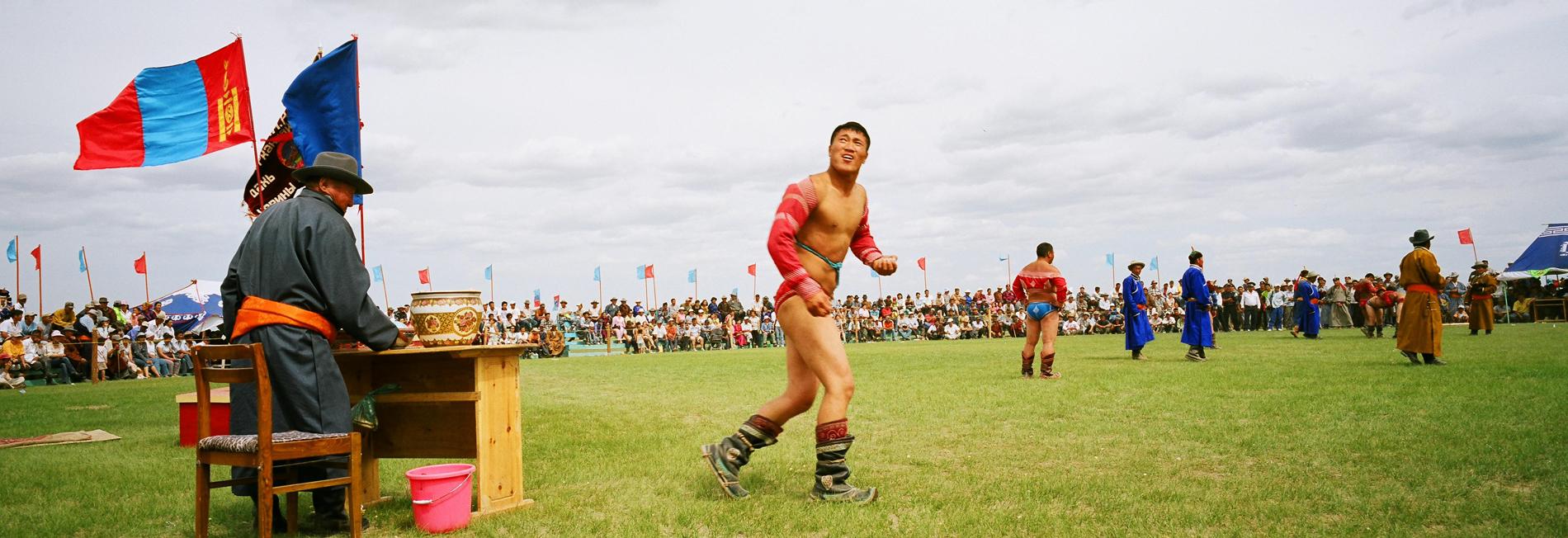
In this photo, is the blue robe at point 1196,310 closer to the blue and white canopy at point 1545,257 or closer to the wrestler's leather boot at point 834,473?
the wrestler's leather boot at point 834,473

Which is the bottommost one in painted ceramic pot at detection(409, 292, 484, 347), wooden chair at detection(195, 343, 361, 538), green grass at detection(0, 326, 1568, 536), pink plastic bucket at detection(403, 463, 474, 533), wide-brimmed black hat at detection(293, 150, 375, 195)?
green grass at detection(0, 326, 1568, 536)

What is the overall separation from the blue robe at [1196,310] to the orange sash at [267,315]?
14037 millimetres

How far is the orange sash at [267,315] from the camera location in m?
4.55

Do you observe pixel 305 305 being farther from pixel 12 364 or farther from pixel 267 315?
pixel 12 364

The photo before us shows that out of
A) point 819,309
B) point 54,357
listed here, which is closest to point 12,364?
point 54,357

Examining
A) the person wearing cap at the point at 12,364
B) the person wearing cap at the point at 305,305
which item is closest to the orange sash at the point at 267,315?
the person wearing cap at the point at 305,305

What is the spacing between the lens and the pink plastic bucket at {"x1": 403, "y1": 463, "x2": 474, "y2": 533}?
461cm

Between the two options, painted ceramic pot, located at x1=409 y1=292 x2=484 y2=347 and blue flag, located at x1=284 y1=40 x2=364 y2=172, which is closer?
painted ceramic pot, located at x1=409 y1=292 x2=484 y2=347

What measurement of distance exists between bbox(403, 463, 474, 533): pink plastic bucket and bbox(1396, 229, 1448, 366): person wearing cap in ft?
42.0

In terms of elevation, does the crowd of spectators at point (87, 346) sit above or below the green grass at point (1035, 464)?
above

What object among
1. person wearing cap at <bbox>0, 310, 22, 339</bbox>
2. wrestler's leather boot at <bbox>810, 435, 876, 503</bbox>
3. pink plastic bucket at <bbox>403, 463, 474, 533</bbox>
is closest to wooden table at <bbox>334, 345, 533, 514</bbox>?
pink plastic bucket at <bbox>403, 463, 474, 533</bbox>

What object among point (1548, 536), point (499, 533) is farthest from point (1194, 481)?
point (499, 533)

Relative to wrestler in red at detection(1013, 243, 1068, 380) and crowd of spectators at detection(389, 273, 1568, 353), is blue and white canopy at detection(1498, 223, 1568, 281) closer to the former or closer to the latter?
crowd of spectators at detection(389, 273, 1568, 353)

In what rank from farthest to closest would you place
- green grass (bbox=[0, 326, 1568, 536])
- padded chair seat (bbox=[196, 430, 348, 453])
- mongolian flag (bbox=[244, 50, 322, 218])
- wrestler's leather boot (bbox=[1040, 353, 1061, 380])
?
Result: wrestler's leather boot (bbox=[1040, 353, 1061, 380]) → mongolian flag (bbox=[244, 50, 322, 218]) → green grass (bbox=[0, 326, 1568, 536]) → padded chair seat (bbox=[196, 430, 348, 453])
